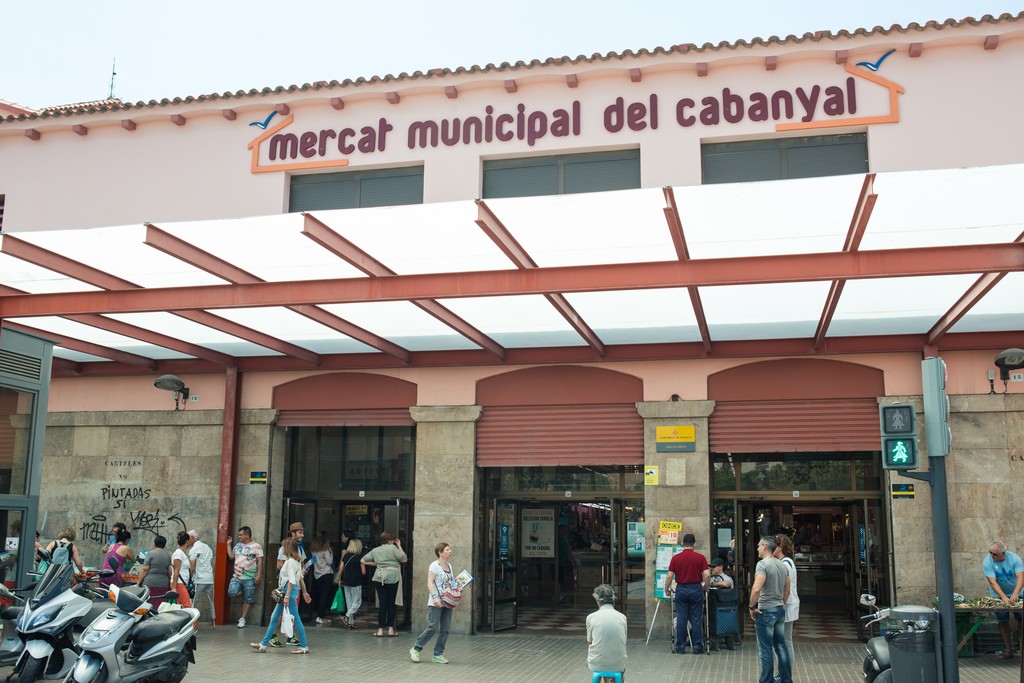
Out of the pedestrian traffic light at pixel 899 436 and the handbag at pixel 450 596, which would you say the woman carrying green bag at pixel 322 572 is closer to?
the handbag at pixel 450 596

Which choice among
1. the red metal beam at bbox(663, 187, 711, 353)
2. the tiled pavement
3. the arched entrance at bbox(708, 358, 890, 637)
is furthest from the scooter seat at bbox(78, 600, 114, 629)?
the arched entrance at bbox(708, 358, 890, 637)

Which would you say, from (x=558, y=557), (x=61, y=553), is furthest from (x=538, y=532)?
(x=61, y=553)

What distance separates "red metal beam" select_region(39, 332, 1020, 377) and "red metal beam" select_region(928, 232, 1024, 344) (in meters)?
0.53

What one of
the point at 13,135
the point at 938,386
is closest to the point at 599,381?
the point at 938,386

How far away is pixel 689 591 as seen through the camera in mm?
12461

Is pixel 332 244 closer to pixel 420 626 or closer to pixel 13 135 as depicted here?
pixel 420 626

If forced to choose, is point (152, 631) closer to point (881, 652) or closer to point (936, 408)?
point (881, 652)

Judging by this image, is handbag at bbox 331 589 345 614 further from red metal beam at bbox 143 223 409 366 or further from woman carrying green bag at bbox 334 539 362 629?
red metal beam at bbox 143 223 409 366

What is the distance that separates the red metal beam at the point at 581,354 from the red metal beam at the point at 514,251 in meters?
1.60

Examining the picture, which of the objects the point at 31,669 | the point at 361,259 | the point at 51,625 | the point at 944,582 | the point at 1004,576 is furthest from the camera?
the point at 1004,576

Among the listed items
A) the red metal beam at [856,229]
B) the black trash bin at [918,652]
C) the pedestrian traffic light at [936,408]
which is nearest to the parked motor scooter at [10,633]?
the black trash bin at [918,652]

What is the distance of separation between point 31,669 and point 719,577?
326 inches

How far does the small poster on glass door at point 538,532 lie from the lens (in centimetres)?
1617

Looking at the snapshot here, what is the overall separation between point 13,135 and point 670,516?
11895mm
